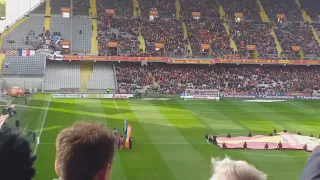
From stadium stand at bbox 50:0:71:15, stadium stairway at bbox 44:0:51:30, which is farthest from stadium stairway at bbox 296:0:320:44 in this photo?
stadium stairway at bbox 44:0:51:30

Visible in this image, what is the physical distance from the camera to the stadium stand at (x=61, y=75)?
5464cm

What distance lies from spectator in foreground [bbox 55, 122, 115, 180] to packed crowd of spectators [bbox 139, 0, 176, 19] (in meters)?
64.9

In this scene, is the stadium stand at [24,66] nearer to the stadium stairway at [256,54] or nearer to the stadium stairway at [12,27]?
the stadium stairway at [12,27]

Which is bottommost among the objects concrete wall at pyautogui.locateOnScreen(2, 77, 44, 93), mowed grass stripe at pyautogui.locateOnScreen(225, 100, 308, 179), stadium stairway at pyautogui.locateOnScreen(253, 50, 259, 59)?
mowed grass stripe at pyautogui.locateOnScreen(225, 100, 308, 179)

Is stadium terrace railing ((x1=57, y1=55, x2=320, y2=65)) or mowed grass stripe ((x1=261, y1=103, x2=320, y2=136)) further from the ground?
stadium terrace railing ((x1=57, y1=55, x2=320, y2=65))

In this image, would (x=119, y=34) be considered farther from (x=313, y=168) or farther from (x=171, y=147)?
(x=313, y=168)

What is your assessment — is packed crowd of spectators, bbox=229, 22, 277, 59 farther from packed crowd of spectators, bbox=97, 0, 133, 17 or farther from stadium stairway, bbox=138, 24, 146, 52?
packed crowd of spectators, bbox=97, 0, 133, 17

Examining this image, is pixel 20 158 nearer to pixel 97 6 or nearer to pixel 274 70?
pixel 274 70

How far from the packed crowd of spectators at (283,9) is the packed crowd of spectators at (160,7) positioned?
16.3 meters

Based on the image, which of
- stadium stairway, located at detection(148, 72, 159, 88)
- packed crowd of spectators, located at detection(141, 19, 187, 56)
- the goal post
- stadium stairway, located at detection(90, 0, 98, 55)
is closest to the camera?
the goal post

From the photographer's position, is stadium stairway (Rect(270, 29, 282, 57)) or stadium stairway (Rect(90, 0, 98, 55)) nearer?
stadium stairway (Rect(90, 0, 98, 55))

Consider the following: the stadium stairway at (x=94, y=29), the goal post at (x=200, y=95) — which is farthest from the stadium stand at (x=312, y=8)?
the stadium stairway at (x=94, y=29)

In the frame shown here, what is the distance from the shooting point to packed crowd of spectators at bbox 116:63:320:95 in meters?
57.6

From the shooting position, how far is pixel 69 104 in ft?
149
